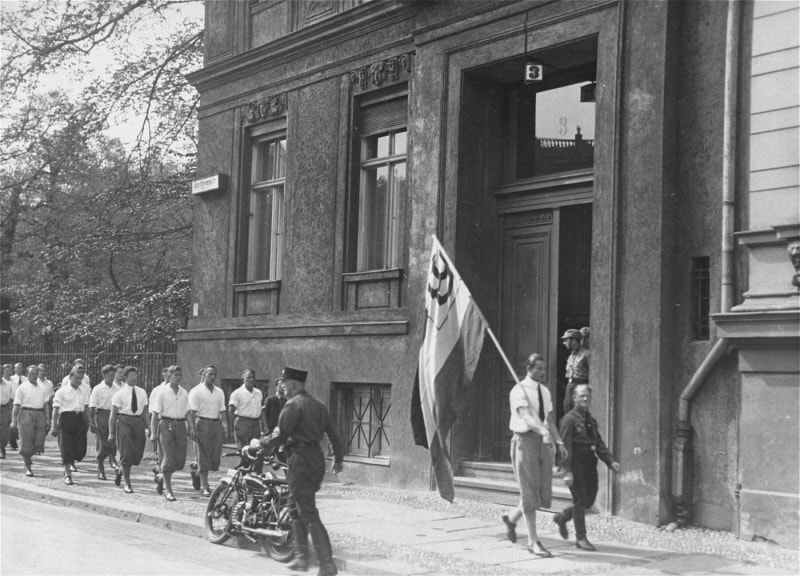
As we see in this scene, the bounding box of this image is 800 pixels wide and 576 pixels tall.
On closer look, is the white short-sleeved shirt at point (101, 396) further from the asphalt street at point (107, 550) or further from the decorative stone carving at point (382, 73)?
the decorative stone carving at point (382, 73)

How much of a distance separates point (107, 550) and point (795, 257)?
24.3 ft

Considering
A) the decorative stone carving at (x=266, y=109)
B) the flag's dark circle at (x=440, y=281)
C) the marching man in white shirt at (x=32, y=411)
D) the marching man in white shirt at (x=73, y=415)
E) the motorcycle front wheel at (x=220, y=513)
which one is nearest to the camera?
the flag's dark circle at (x=440, y=281)

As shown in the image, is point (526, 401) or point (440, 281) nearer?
point (526, 401)

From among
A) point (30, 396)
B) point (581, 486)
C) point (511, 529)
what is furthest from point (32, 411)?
point (581, 486)

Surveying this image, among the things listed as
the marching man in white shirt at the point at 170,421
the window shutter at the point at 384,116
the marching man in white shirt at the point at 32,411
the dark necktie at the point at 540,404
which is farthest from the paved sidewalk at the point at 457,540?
the window shutter at the point at 384,116

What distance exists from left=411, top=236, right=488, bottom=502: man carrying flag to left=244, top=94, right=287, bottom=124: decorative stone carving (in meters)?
8.07

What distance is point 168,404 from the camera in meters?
14.3

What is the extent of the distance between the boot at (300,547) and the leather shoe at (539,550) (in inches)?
84.5

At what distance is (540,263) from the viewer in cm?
1323

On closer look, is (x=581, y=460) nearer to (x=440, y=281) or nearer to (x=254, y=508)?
(x=440, y=281)

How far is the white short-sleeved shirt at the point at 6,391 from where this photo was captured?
71.0ft

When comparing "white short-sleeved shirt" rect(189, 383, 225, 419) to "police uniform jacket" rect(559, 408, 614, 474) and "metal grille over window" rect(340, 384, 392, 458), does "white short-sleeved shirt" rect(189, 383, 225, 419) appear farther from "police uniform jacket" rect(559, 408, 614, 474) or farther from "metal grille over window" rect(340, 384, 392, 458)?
"police uniform jacket" rect(559, 408, 614, 474)

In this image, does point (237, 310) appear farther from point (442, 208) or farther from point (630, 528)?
point (630, 528)

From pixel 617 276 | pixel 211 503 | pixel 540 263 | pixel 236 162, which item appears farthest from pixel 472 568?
pixel 236 162
